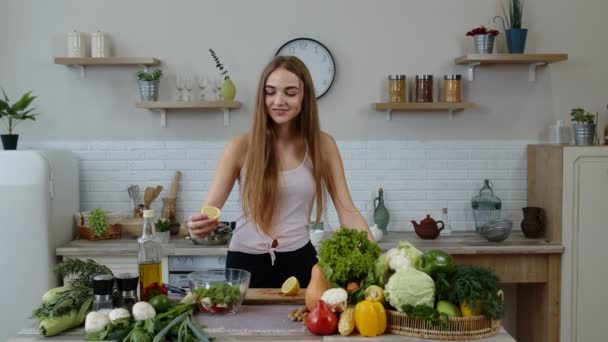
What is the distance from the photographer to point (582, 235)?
463 cm

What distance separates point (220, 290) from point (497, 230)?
8.73ft

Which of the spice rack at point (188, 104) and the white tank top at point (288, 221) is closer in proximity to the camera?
the white tank top at point (288, 221)

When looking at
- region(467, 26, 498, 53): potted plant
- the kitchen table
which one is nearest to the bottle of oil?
the kitchen table

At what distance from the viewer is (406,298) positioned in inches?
87.4

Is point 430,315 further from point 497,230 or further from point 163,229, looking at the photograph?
point 163,229

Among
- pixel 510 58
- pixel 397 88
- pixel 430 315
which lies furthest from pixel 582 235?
pixel 430 315

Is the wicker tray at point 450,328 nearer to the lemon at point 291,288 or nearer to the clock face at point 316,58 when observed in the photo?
the lemon at point 291,288

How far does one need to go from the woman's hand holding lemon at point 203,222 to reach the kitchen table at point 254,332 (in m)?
0.29

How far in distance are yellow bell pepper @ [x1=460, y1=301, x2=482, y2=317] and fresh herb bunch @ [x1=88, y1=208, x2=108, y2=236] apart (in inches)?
127

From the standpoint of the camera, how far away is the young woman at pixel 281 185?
296 cm

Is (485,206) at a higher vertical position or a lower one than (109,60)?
lower

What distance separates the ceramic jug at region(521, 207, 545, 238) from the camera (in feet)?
15.8

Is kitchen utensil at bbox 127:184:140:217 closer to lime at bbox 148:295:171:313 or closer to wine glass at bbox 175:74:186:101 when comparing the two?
wine glass at bbox 175:74:186:101

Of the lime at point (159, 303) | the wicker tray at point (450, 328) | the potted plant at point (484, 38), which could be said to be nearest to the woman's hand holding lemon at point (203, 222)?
the lime at point (159, 303)
